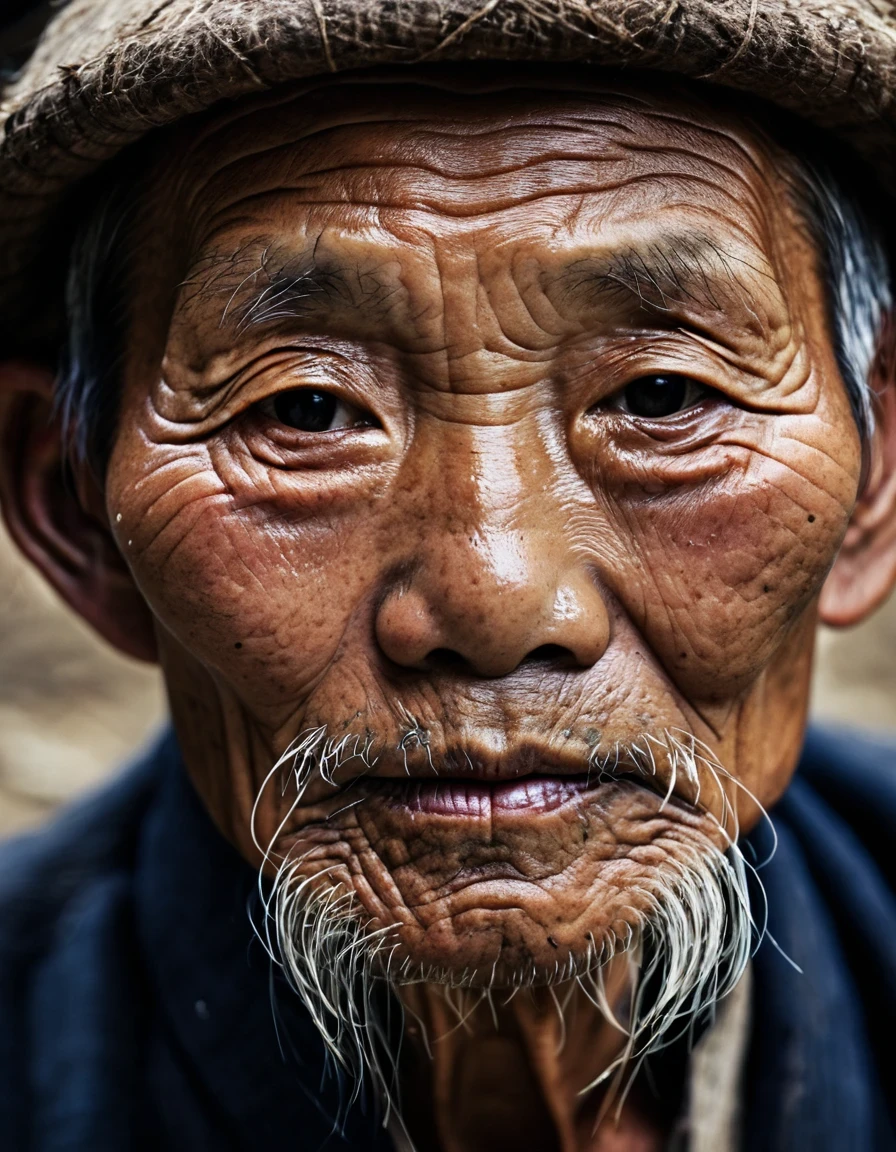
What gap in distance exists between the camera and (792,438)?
71.3 inches

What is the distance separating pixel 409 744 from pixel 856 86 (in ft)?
3.24

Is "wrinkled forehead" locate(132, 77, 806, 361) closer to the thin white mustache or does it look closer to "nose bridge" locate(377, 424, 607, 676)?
"nose bridge" locate(377, 424, 607, 676)

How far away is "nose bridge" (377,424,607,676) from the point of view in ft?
5.29

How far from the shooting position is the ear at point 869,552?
220 cm

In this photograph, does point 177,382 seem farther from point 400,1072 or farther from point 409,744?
point 400,1072

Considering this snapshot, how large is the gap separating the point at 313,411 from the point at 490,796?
21.2 inches

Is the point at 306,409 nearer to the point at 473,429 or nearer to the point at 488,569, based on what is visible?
the point at 473,429

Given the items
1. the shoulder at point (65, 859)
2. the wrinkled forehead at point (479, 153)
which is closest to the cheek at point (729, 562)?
the wrinkled forehead at point (479, 153)

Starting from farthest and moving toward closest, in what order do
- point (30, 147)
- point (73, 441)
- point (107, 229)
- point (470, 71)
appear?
point (73, 441) → point (107, 229) → point (30, 147) → point (470, 71)

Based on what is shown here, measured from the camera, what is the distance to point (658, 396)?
177 cm

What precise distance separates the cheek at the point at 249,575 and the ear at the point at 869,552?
0.86 metres

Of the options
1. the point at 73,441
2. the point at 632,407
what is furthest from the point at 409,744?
the point at 73,441

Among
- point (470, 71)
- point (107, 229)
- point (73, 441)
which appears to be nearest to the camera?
point (470, 71)

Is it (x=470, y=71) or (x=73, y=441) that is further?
(x=73, y=441)
